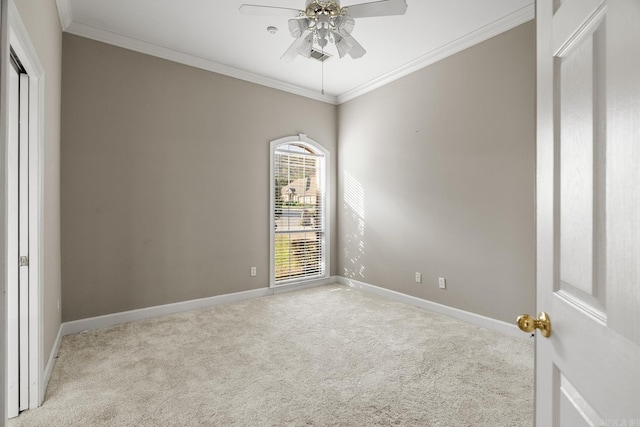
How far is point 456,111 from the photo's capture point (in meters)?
3.51

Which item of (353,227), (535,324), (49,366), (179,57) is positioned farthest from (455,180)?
(49,366)

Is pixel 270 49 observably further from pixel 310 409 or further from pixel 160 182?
pixel 310 409

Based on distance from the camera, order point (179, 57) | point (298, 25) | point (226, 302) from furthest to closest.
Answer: point (226, 302), point (179, 57), point (298, 25)

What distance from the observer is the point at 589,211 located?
25.3 inches

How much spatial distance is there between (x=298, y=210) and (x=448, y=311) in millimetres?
2393

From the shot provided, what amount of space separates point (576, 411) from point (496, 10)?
3.28m

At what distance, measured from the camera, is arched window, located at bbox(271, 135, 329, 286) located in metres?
4.59

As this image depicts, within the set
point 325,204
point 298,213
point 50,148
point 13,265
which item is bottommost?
point 13,265

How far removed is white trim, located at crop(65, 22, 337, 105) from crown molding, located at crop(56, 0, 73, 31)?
4 cm

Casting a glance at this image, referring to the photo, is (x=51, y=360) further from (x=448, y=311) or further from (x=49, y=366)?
(x=448, y=311)

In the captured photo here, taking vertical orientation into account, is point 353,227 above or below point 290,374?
above

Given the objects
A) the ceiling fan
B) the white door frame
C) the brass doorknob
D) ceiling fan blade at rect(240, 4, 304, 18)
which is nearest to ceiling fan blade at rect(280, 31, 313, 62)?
the ceiling fan

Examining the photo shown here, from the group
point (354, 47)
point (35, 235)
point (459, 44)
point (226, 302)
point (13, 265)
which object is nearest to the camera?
point (13, 265)

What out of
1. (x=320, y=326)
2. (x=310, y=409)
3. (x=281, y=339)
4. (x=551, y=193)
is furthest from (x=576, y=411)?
(x=320, y=326)
